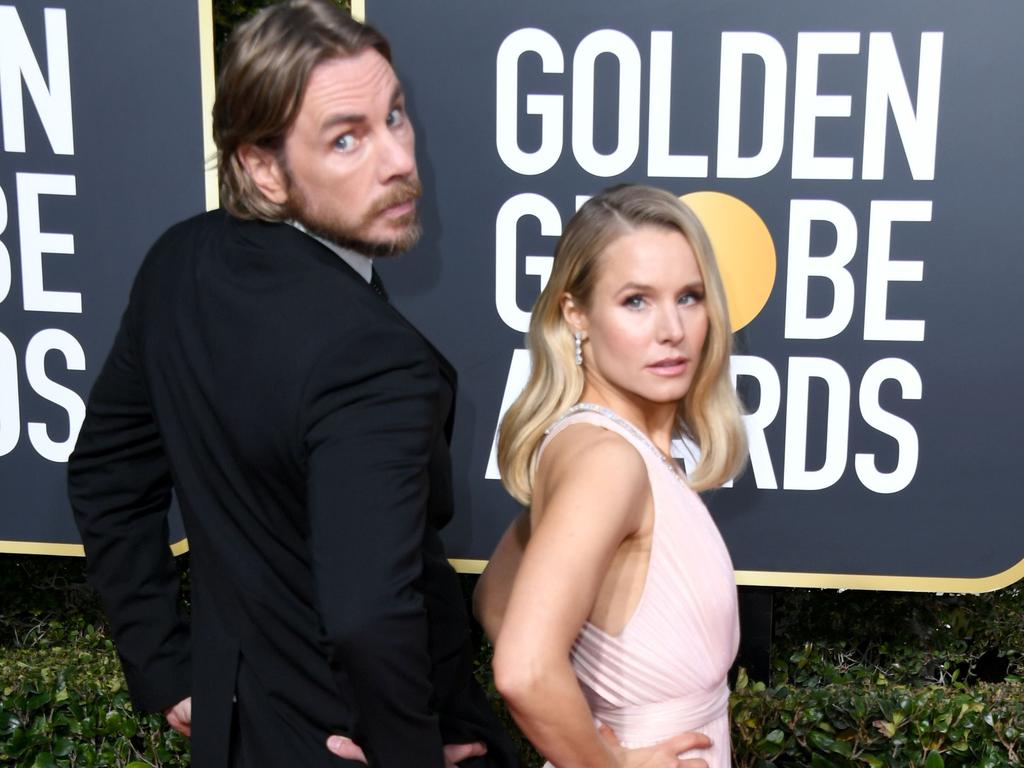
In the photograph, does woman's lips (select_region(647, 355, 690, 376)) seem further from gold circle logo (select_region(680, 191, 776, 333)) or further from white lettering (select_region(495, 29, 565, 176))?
white lettering (select_region(495, 29, 565, 176))

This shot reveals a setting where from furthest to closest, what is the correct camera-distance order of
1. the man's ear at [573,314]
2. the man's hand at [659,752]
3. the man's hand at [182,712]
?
the man's hand at [182,712] → the man's ear at [573,314] → the man's hand at [659,752]

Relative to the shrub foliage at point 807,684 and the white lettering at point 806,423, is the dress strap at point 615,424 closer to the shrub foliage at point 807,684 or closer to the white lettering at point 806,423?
the white lettering at point 806,423

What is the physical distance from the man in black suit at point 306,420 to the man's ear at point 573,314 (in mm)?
240

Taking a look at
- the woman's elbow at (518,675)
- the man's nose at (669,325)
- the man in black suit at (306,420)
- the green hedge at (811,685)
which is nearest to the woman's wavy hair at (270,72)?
the man in black suit at (306,420)

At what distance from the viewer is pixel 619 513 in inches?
50.8

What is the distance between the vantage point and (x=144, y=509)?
1.67 metres

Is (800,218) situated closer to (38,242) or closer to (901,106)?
(901,106)

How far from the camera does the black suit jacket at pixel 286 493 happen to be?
117cm

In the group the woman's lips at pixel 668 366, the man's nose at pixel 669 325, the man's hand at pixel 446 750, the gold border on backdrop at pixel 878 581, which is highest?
the man's nose at pixel 669 325

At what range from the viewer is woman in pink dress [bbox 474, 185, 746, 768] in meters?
1.26

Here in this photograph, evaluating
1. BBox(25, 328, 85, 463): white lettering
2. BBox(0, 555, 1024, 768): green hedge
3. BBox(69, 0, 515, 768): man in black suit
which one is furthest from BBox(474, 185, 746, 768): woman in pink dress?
BBox(25, 328, 85, 463): white lettering

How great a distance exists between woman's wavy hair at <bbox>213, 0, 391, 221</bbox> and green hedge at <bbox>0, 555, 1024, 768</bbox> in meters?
1.70

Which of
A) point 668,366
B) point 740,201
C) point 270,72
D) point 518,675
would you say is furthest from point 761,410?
point 270,72

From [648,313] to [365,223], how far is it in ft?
1.33
